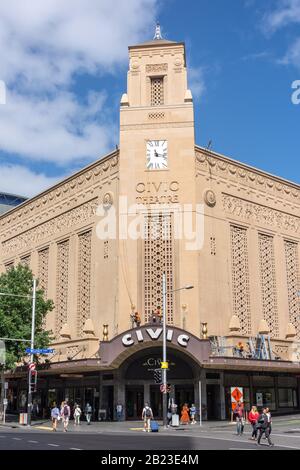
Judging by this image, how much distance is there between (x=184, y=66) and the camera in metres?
49.4

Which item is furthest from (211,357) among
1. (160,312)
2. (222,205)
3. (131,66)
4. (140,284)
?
(131,66)

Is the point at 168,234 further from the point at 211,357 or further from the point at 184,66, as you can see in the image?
the point at 184,66

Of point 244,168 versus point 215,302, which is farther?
point 244,168

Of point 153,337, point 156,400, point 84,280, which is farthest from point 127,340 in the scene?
point 84,280

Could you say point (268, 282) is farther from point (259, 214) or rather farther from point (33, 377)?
point (33, 377)

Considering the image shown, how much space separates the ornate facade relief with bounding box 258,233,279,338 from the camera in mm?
49600

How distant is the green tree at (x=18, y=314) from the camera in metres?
42.4

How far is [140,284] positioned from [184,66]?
19.7 metres

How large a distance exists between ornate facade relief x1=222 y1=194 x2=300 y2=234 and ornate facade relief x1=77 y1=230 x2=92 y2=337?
12.7 metres

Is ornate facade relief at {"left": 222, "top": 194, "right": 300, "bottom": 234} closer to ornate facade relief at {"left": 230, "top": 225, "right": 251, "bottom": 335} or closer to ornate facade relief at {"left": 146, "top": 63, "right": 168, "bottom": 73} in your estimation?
ornate facade relief at {"left": 230, "top": 225, "right": 251, "bottom": 335}

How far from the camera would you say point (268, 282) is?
50.7 metres

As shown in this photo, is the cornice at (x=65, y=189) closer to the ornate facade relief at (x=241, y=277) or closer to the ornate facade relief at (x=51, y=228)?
the ornate facade relief at (x=51, y=228)

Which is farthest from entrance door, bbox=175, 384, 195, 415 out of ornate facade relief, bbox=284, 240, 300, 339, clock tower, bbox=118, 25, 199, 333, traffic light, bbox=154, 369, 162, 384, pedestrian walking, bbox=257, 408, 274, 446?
pedestrian walking, bbox=257, 408, 274, 446

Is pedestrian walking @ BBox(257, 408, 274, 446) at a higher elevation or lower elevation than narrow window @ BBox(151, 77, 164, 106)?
lower
